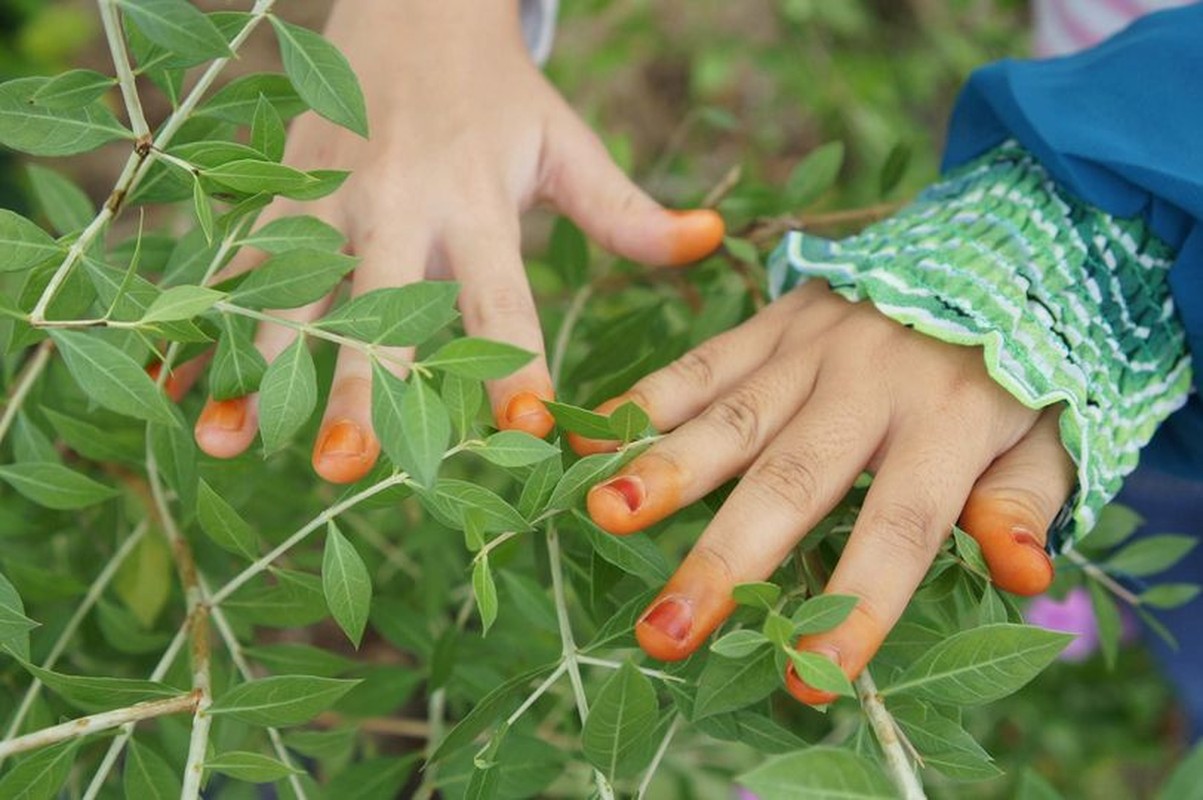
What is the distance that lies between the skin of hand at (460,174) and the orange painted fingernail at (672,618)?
Answer: 19 cm

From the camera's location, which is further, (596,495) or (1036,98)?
(1036,98)

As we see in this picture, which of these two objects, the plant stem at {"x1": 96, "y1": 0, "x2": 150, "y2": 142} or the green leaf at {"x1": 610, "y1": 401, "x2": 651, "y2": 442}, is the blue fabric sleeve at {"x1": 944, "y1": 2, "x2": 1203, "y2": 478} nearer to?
the green leaf at {"x1": 610, "y1": 401, "x2": 651, "y2": 442}

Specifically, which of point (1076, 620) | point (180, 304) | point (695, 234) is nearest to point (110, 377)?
point (180, 304)

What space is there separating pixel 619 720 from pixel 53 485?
0.41 meters

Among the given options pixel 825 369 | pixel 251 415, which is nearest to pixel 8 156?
pixel 251 415

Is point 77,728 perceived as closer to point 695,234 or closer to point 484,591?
point 484,591

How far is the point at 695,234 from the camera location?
3.05 feet

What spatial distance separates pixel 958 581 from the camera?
0.72 meters

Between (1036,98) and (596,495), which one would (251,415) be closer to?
(596,495)

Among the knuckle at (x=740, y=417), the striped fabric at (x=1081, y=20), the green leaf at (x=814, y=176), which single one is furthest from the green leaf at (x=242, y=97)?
the striped fabric at (x=1081, y=20)

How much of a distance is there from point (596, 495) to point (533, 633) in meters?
0.39

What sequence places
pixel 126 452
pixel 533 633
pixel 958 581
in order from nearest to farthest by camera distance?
pixel 958 581 < pixel 126 452 < pixel 533 633

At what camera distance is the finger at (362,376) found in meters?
0.73

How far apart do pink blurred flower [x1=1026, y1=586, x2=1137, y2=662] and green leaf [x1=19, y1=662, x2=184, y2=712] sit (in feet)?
4.54
